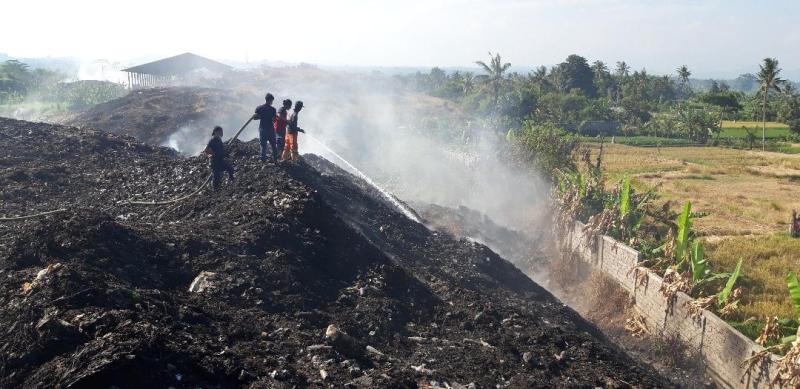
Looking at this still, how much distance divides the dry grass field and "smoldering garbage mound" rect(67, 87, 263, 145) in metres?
18.4

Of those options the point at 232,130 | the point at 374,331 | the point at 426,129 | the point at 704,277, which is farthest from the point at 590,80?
the point at 374,331

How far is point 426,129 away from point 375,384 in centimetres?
2658

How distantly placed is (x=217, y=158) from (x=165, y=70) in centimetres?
4038

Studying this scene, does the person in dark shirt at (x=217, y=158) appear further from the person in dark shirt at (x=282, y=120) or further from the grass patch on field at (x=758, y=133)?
the grass patch on field at (x=758, y=133)

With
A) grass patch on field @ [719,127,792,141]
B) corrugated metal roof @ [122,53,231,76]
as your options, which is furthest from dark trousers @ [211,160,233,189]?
grass patch on field @ [719,127,792,141]

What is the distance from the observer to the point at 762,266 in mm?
13227

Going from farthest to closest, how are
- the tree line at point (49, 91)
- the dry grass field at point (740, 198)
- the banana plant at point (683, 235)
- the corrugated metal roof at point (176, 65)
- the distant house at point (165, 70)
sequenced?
the corrugated metal roof at point (176, 65)
the distant house at point (165, 70)
the tree line at point (49, 91)
the dry grass field at point (740, 198)
the banana plant at point (683, 235)

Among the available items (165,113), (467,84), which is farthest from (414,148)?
(467,84)

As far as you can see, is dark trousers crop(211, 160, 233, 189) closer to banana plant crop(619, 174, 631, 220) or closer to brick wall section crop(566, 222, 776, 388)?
brick wall section crop(566, 222, 776, 388)

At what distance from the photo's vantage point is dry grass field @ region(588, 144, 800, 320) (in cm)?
1251

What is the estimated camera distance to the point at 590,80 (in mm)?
64062

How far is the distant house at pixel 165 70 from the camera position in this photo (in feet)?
151

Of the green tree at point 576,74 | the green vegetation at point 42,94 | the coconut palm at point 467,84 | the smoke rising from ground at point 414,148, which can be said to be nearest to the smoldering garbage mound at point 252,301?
the smoke rising from ground at point 414,148

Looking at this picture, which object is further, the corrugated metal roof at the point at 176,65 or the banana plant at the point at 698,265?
the corrugated metal roof at the point at 176,65
